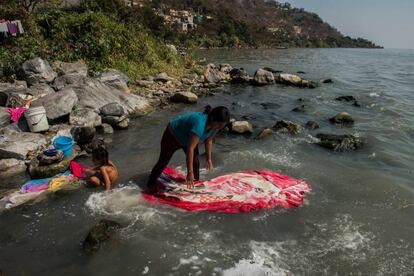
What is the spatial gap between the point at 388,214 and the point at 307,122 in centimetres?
744

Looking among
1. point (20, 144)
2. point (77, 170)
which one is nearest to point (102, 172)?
point (77, 170)

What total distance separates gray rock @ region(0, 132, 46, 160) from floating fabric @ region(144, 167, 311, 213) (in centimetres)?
393

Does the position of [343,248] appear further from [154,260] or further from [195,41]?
[195,41]

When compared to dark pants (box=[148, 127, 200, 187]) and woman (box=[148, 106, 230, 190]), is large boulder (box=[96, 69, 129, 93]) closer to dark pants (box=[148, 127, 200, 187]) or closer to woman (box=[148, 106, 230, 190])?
dark pants (box=[148, 127, 200, 187])

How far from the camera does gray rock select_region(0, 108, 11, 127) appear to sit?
1037 cm

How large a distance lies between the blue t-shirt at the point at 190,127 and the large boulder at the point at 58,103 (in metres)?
5.96

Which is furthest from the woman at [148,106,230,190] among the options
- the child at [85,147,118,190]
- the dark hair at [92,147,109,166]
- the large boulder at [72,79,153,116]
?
the large boulder at [72,79,153,116]

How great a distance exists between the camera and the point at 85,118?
1164 cm

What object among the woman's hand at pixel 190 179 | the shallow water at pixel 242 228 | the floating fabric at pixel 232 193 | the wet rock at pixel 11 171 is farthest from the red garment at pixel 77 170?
the woman's hand at pixel 190 179

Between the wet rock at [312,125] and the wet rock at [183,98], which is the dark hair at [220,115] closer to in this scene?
the wet rock at [312,125]

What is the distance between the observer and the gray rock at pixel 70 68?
15.5 metres

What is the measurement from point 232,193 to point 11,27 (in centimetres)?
1414

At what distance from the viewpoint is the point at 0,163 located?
28.6ft

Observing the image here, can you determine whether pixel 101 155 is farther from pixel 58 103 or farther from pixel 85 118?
pixel 58 103
